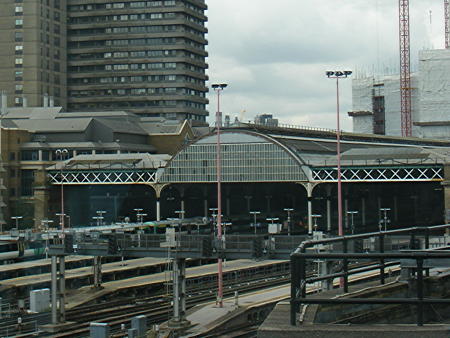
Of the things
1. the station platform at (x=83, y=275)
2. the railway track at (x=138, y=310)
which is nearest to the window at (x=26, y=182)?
the station platform at (x=83, y=275)

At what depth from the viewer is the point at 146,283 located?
65.9m

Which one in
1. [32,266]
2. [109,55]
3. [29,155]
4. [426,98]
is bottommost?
[32,266]

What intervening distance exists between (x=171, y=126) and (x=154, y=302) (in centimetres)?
9550

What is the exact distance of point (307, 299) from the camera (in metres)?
9.80

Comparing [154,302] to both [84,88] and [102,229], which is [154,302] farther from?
[84,88]

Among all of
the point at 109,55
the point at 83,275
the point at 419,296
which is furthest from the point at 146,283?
the point at 109,55

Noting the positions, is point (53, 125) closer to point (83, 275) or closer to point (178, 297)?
point (83, 275)

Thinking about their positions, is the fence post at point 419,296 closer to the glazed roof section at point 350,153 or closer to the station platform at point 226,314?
the station platform at point 226,314

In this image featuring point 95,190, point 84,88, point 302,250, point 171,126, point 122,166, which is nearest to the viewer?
point 302,250

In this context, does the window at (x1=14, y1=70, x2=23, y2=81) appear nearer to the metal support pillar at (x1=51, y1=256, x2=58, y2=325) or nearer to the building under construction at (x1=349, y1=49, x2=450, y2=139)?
the building under construction at (x1=349, y1=49, x2=450, y2=139)

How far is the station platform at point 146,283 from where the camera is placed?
62438mm

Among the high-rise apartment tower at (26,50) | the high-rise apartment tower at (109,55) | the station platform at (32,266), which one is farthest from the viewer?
the high-rise apartment tower at (109,55)

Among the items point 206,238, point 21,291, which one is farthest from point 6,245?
point 206,238

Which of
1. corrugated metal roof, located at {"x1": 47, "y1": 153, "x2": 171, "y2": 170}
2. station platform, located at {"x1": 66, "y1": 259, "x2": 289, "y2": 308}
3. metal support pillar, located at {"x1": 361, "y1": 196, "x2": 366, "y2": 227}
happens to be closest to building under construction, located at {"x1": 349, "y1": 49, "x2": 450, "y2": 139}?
metal support pillar, located at {"x1": 361, "y1": 196, "x2": 366, "y2": 227}
